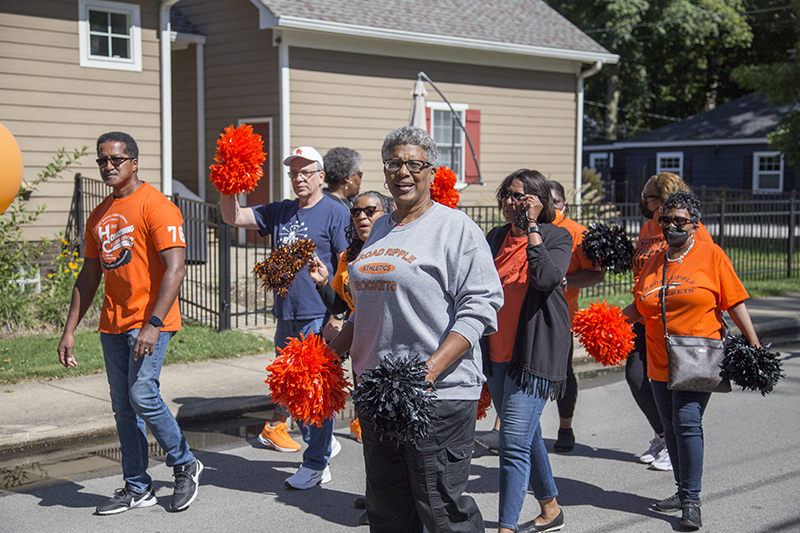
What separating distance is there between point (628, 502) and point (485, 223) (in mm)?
7834

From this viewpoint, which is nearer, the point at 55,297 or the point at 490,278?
the point at 490,278

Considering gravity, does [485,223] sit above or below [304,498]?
above

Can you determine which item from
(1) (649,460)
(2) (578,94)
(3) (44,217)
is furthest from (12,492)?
(2) (578,94)

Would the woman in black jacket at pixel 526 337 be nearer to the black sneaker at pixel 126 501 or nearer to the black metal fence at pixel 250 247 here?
the black sneaker at pixel 126 501

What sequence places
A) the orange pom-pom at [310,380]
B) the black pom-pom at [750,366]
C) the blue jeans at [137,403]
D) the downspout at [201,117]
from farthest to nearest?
the downspout at [201,117] < the blue jeans at [137,403] < the black pom-pom at [750,366] < the orange pom-pom at [310,380]

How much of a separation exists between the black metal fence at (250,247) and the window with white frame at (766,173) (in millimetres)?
15414

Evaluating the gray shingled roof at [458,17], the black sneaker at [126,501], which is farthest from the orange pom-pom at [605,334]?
the gray shingled roof at [458,17]

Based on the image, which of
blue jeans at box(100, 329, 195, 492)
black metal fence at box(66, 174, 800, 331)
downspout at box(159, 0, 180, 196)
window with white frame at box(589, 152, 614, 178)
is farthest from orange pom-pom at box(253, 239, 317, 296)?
window with white frame at box(589, 152, 614, 178)

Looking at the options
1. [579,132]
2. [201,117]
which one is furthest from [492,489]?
[579,132]

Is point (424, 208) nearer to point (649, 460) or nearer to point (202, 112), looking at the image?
point (649, 460)

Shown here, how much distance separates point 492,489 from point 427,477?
2.23 meters

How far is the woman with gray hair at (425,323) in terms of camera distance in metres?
3.09

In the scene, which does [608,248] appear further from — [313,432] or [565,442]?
[313,432]

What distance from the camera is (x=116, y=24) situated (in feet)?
39.6
